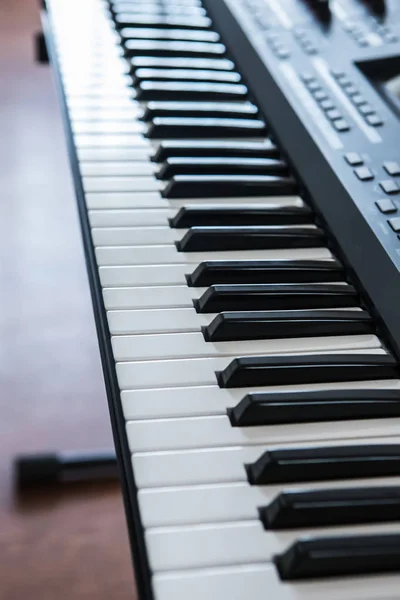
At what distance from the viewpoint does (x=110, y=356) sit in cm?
63

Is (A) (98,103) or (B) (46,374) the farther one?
(B) (46,374)

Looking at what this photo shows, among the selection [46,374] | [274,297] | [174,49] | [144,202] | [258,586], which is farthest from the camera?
[46,374]

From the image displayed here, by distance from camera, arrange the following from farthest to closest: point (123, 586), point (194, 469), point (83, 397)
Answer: point (83, 397) → point (123, 586) → point (194, 469)

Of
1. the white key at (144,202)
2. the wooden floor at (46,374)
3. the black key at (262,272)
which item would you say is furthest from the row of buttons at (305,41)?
the wooden floor at (46,374)

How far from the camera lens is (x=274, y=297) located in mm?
685

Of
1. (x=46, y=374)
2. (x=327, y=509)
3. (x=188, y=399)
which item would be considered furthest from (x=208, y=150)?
(x=46, y=374)

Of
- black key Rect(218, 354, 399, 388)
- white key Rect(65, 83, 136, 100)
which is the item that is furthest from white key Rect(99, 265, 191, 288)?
white key Rect(65, 83, 136, 100)

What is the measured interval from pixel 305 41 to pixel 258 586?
0.67 meters

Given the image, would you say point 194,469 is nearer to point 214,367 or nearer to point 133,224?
point 214,367

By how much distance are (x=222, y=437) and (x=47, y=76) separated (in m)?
2.01

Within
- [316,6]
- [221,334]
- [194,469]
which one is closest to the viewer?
[194,469]

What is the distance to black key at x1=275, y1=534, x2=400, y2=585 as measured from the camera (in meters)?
0.48

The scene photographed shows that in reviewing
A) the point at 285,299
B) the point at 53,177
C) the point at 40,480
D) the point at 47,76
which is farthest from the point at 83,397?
the point at 47,76

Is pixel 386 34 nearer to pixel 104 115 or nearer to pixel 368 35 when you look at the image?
pixel 368 35
